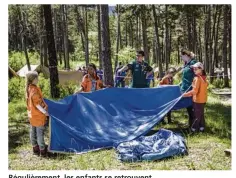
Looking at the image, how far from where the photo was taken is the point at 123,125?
810cm

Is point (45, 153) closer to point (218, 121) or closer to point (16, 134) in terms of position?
point (16, 134)

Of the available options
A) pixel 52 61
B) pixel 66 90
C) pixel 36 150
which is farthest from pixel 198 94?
pixel 66 90

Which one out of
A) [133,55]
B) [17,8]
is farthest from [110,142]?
[17,8]

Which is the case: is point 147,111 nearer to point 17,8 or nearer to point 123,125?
point 123,125

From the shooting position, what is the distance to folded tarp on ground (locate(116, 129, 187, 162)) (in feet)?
22.9

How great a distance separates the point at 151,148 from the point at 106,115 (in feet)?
4.42

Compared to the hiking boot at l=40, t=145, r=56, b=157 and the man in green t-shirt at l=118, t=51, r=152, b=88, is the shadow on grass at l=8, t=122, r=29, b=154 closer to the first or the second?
the hiking boot at l=40, t=145, r=56, b=157

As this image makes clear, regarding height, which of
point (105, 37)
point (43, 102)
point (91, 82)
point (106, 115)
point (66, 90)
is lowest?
point (66, 90)

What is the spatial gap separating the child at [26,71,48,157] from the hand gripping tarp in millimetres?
344

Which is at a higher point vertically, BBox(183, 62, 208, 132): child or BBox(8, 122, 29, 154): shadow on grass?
BBox(183, 62, 208, 132): child

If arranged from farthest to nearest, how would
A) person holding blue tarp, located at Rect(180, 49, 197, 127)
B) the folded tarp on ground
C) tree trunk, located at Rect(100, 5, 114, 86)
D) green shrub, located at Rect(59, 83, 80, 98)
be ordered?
Result: green shrub, located at Rect(59, 83, 80, 98)
tree trunk, located at Rect(100, 5, 114, 86)
person holding blue tarp, located at Rect(180, 49, 197, 127)
the folded tarp on ground

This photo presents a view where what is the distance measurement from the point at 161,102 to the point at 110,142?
147 centimetres

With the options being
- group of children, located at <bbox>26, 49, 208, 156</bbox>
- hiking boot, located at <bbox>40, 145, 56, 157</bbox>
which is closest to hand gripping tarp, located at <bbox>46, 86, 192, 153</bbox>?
hiking boot, located at <bbox>40, 145, 56, 157</bbox>

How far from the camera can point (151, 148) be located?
23.9 ft
